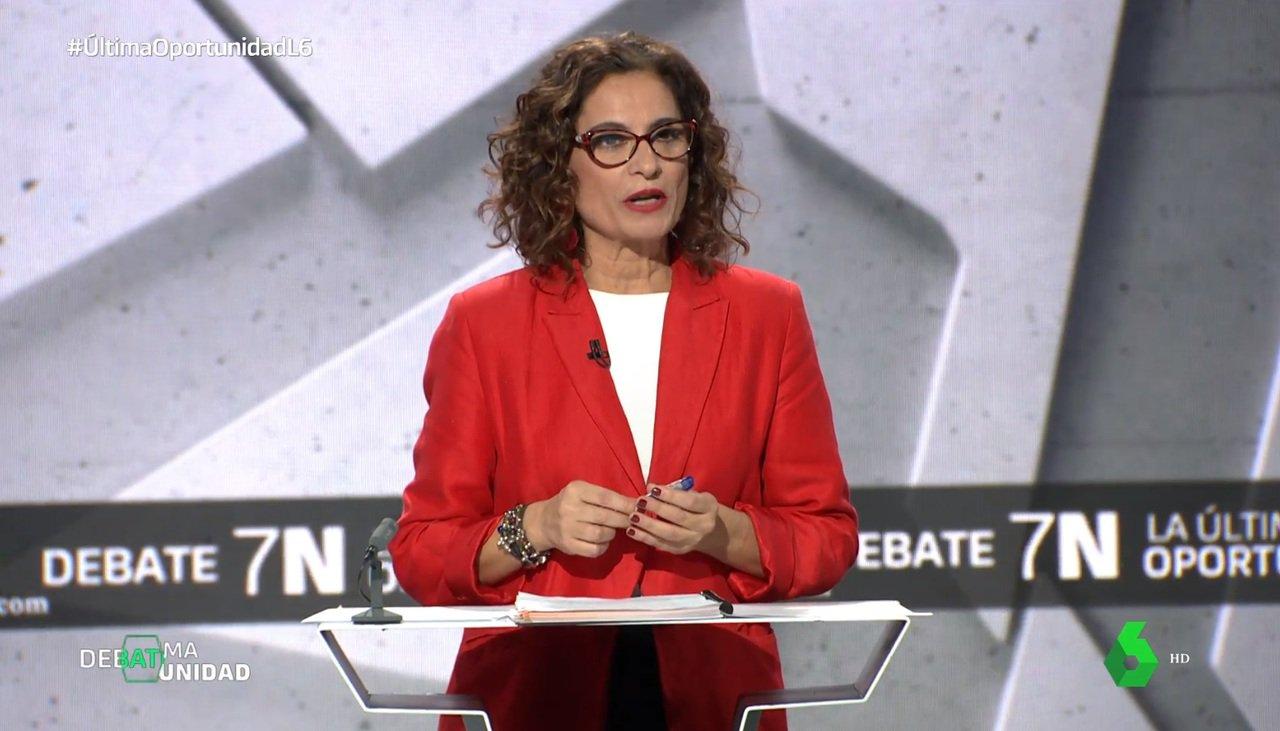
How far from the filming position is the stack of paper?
143 centimetres

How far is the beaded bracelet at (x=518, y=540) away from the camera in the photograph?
5.74 feet

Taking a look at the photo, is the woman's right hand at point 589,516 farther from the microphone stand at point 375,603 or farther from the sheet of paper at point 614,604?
the microphone stand at point 375,603

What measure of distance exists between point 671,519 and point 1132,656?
87.0 inches

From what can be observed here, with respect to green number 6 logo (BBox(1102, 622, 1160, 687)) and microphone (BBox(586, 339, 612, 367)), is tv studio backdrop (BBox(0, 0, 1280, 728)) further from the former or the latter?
microphone (BBox(586, 339, 612, 367))

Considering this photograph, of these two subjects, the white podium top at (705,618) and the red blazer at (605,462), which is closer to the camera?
the white podium top at (705,618)

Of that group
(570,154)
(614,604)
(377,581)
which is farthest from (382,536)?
(570,154)

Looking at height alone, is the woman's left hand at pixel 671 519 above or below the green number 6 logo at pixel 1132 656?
above

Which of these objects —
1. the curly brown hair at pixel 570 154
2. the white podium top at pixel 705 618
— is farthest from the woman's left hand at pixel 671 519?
the curly brown hair at pixel 570 154

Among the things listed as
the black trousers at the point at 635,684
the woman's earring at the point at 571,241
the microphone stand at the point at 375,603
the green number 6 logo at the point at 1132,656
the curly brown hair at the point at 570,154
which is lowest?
the green number 6 logo at the point at 1132,656

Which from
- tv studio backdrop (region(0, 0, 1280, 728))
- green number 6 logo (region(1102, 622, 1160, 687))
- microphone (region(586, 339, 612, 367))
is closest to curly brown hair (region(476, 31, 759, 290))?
microphone (region(586, 339, 612, 367))

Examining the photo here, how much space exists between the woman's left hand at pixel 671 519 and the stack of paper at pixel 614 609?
8 centimetres

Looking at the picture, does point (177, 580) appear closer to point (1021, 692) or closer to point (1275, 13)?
point (1021, 692)

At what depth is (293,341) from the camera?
3.29m

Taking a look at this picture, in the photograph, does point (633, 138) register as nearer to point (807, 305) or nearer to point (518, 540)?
point (518, 540)
